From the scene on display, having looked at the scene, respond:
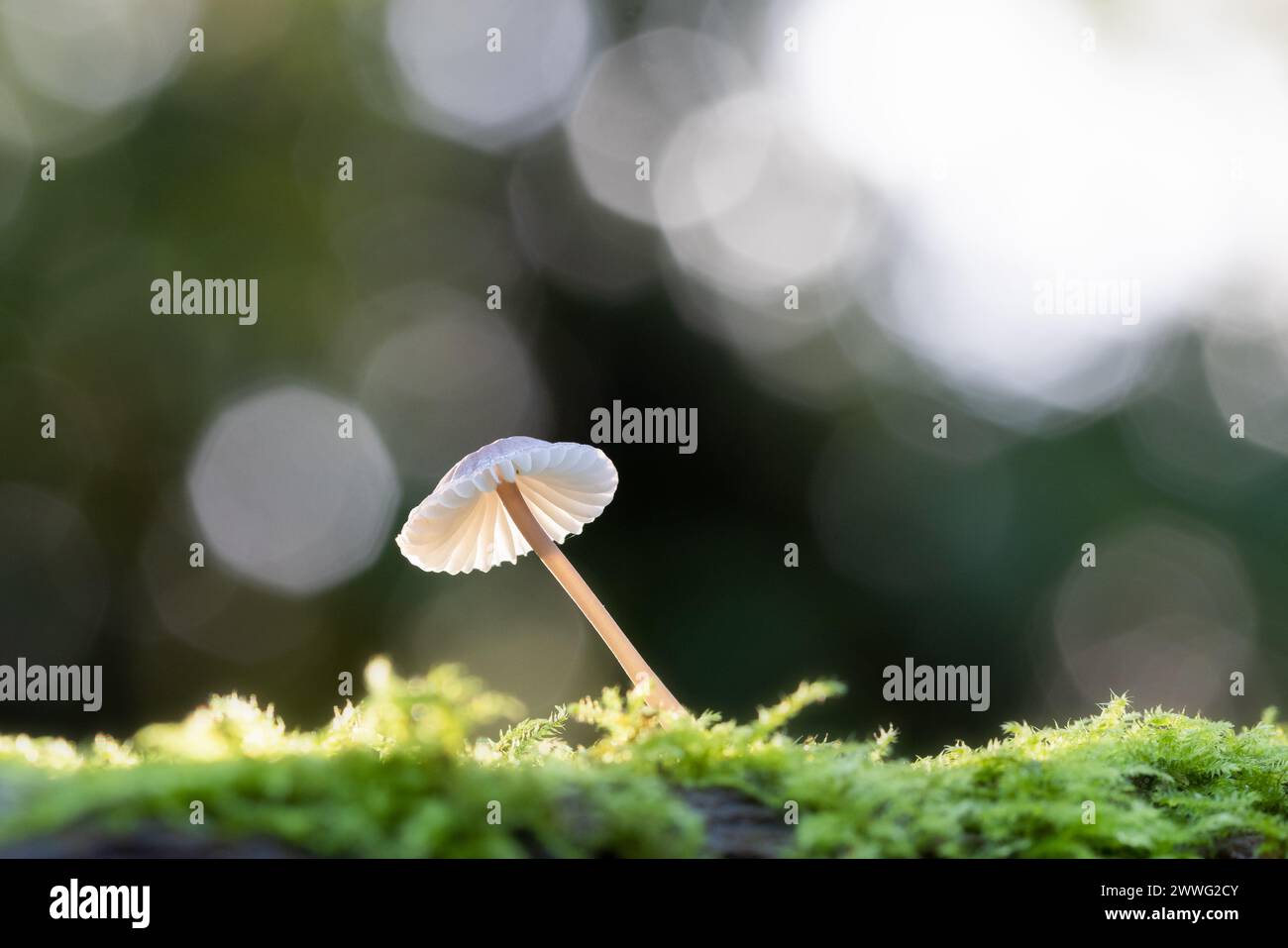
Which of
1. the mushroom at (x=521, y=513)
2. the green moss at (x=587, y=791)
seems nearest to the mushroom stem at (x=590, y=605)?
the mushroom at (x=521, y=513)

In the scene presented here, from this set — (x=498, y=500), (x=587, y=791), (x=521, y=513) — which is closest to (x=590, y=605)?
(x=521, y=513)

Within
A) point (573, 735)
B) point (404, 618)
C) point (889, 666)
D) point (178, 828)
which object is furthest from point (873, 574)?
point (178, 828)

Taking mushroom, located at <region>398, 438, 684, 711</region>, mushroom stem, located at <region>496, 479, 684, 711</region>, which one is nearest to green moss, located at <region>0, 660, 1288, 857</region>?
mushroom stem, located at <region>496, 479, 684, 711</region>

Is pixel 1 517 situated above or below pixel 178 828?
above

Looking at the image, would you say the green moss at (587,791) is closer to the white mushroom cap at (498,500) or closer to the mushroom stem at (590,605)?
the mushroom stem at (590,605)

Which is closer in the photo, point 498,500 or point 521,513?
point 521,513

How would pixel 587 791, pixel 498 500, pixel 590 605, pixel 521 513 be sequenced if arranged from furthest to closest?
pixel 498 500 < pixel 521 513 < pixel 590 605 < pixel 587 791

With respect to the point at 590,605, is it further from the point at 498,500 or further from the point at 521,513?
the point at 498,500
